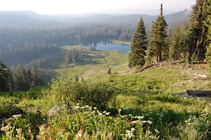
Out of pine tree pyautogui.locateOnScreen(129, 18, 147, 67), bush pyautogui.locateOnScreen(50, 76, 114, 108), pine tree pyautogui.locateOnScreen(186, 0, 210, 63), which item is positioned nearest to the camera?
bush pyautogui.locateOnScreen(50, 76, 114, 108)

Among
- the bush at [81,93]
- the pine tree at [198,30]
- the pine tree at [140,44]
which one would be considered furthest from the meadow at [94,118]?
the pine tree at [198,30]

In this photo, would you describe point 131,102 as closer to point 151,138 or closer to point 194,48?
point 151,138

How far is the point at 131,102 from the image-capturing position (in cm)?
836

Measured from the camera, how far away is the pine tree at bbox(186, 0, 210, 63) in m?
32.0

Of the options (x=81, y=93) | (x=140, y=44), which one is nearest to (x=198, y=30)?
(x=140, y=44)

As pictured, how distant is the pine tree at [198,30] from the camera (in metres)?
32.0

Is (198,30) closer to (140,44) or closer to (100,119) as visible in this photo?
(140,44)

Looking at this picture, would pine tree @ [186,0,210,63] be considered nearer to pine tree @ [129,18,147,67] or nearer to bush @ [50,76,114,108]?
pine tree @ [129,18,147,67]

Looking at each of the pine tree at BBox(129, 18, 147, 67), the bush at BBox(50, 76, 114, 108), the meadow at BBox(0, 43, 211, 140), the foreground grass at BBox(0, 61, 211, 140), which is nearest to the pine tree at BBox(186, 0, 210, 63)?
the pine tree at BBox(129, 18, 147, 67)

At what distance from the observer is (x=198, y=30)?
33812 mm

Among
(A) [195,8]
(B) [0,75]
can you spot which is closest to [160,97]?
(A) [195,8]

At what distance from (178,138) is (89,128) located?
2564 mm

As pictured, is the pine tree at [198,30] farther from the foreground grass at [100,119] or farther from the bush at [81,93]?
the bush at [81,93]

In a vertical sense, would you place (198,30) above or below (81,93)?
above
